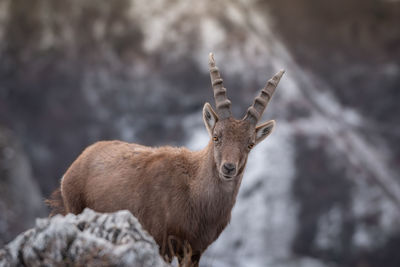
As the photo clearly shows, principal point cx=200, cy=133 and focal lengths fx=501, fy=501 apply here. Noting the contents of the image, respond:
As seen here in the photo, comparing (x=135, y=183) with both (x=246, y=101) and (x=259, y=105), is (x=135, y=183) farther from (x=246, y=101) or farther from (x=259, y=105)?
(x=246, y=101)

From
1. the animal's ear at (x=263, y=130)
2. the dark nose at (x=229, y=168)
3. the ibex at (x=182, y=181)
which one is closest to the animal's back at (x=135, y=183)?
the ibex at (x=182, y=181)

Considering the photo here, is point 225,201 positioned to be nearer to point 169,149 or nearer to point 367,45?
point 169,149

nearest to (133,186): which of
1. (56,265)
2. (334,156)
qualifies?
(56,265)

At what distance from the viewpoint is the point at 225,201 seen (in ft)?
27.2

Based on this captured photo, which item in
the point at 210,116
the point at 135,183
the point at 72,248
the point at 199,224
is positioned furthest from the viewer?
the point at 210,116

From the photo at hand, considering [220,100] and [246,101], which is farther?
[246,101]

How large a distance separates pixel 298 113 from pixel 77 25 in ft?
50.6

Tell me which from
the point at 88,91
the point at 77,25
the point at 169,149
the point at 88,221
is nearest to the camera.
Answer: the point at 88,221

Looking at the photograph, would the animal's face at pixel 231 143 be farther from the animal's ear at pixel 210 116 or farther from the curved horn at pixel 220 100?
the curved horn at pixel 220 100

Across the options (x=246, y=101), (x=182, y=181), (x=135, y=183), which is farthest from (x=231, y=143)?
(x=246, y=101)

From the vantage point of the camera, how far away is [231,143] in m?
8.05

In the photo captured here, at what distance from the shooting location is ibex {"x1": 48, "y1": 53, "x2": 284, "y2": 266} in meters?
8.14

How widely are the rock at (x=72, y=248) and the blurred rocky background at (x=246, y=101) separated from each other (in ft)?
58.9

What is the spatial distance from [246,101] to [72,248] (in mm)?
22834
